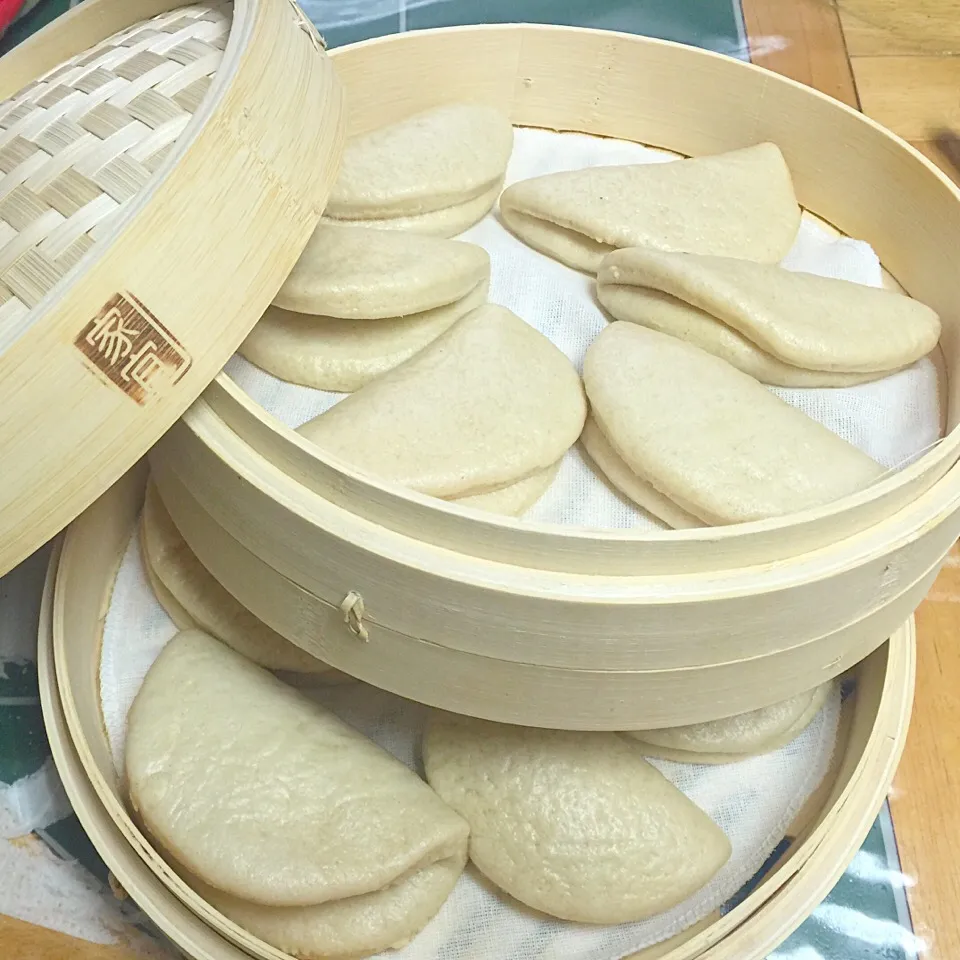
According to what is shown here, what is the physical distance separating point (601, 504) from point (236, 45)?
467mm

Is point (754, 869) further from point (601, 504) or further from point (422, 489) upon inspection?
point (422, 489)

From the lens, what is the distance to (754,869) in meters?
0.84

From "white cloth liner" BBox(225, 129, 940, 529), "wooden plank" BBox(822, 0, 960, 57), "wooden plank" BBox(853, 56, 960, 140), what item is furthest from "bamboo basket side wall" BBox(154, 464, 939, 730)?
"wooden plank" BBox(822, 0, 960, 57)

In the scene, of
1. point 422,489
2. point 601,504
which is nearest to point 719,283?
point 601,504

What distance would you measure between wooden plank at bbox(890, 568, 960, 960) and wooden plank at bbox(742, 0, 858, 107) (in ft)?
2.88

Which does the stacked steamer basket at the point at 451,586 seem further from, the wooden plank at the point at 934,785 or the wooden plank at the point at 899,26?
the wooden plank at the point at 899,26

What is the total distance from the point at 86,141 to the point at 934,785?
105cm

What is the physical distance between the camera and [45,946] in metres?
0.85

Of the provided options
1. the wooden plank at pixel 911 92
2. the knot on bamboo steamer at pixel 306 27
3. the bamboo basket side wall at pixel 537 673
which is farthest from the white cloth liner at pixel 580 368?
the wooden plank at pixel 911 92

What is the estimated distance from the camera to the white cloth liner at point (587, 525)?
31.4 inches

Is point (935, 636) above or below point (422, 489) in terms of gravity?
below

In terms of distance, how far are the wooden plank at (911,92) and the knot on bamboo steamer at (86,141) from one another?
111 centimetres

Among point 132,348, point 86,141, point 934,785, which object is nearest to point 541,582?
point 132,348

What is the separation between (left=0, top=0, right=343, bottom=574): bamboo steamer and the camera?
21.7 inches
